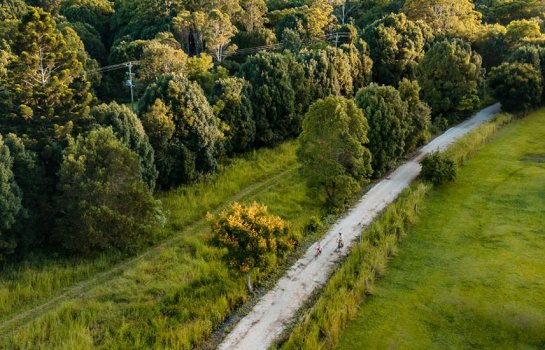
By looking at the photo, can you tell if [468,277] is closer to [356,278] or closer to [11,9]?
[356,278]

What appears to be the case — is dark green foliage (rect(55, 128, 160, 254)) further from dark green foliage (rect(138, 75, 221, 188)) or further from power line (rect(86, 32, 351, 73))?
power line (rect(86, 32, 351, 73))

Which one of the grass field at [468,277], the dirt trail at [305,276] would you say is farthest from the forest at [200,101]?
the grass field at [468,277]

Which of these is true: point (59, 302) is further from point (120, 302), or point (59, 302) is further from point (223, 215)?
point (223, 215)

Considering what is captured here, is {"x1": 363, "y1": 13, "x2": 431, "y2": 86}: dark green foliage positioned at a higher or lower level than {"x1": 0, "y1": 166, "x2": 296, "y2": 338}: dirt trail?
higher

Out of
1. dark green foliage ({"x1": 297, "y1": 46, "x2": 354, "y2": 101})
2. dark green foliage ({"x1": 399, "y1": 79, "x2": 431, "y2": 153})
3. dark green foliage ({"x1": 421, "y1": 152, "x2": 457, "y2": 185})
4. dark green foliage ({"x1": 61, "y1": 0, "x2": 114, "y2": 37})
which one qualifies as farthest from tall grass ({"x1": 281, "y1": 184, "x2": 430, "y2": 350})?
dark green foliage ({"x1": 61, "y1": 0, "x2": 114, "y2": 37})

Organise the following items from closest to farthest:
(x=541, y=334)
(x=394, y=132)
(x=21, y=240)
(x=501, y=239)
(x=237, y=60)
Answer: (x=541, y=334) < (x=21, y=240) < (x=501, y=239) < (x=394, y=132) < (x=237, y=60)

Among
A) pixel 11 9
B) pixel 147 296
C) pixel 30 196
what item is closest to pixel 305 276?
pixel 147 296

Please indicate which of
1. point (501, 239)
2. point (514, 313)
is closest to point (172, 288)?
point (514, 313)

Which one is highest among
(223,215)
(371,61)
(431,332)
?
(371,61)
